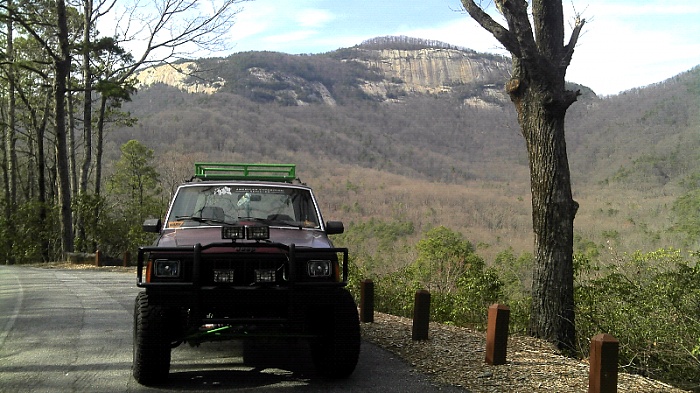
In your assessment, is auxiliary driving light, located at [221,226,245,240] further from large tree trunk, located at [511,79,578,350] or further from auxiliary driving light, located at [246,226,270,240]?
large tree trunk, located at [511,79,578,350]

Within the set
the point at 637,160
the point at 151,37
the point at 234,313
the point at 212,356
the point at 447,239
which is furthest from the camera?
the point at 637,160

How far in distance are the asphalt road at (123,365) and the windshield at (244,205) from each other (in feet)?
4.84

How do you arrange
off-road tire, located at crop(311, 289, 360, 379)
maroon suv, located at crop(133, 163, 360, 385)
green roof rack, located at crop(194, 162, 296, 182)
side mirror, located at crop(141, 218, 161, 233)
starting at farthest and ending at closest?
green roof rack, located at crop(194, 162, 296, 182) < side mirror, located at crop(141, 218, 161, 233) < off-road tire, located at crop(311, 289, 360, 379) < maroon suv, located at crop(133, 163, 360, 385)

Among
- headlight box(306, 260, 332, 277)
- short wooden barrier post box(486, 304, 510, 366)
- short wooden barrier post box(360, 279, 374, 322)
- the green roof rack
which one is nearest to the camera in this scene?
headlight box(306, 260, 332, 277)

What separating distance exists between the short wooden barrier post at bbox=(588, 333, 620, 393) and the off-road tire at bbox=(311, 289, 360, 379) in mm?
2006

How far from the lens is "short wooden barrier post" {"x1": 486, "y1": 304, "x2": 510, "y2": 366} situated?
6.82 meters

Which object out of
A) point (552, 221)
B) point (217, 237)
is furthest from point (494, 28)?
point (217, 237)

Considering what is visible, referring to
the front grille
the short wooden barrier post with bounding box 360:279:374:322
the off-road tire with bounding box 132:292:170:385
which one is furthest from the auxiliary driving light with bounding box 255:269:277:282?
the short wooden barrier post with bounding box 360:279:374:322

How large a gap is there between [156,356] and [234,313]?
774mm

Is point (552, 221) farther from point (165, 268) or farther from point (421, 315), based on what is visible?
point (165, 268)

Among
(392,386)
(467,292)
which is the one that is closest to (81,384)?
(392,386)

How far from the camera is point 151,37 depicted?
1086 inches

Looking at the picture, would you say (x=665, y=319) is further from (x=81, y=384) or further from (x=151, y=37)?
(x=151, y=37)

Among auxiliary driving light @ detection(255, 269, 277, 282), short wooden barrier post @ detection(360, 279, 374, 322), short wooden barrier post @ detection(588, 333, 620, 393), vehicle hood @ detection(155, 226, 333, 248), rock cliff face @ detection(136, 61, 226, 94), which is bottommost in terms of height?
short wooden barrier post @ detection(360, 279, 374, 322)
